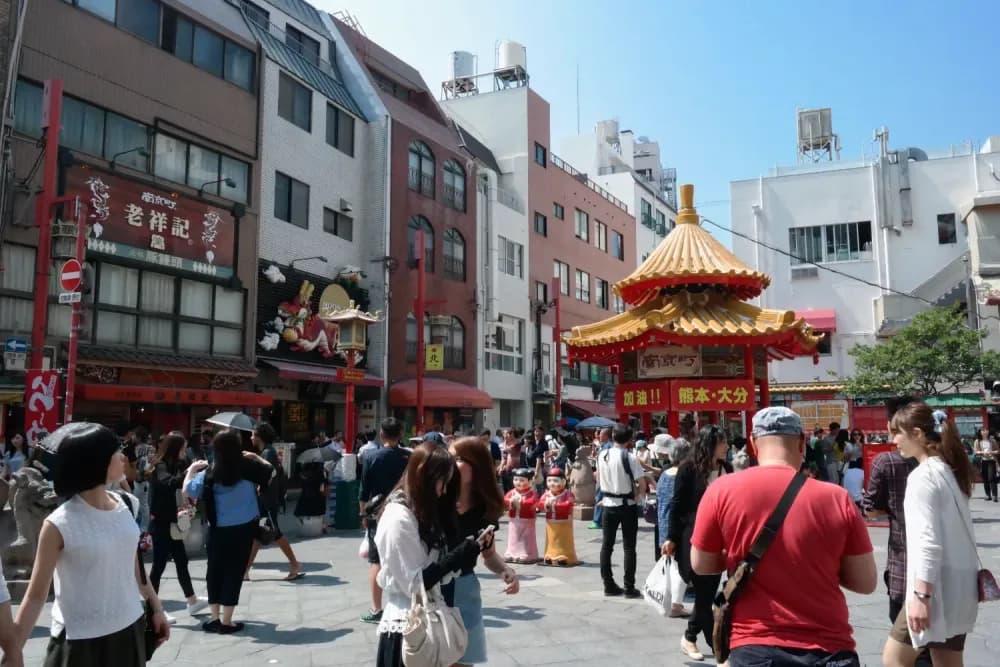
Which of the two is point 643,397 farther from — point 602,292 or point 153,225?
point 602,292

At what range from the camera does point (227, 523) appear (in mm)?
6734

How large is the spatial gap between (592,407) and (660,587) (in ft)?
97.5

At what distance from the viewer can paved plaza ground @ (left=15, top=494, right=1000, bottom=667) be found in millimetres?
6105

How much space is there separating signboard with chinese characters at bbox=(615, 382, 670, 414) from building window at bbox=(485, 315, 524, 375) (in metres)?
15.1

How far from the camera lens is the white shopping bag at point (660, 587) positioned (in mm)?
6074

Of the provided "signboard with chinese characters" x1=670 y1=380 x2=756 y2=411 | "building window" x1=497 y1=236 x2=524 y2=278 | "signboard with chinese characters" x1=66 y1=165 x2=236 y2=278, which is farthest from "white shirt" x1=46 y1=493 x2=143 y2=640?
"building window" x1=497 y1=236 x2=524 y2=278

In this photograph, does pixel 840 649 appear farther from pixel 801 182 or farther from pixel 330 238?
pixel 801 182

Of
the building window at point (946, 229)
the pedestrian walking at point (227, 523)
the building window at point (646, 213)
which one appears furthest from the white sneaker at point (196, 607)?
the building window at point (646, 213)

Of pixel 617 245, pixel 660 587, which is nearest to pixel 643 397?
pixel 660 587

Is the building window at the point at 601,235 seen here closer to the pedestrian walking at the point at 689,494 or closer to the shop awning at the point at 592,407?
the shop awning at the point at 592,407

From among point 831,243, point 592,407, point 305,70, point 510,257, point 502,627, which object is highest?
point 305,70

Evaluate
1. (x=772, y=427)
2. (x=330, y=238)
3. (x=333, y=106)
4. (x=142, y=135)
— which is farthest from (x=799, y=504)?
(x=333, y=106)

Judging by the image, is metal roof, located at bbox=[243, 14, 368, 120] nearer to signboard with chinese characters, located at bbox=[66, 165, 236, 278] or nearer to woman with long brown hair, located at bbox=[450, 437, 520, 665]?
signboard with chinese characters, located at bbox=[66, 165, 236, 278]

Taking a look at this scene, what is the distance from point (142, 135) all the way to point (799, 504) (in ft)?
58.4
